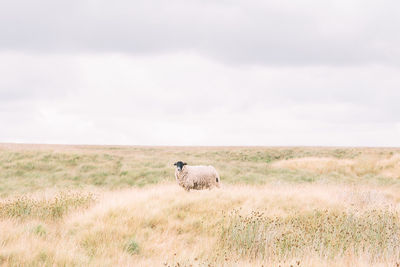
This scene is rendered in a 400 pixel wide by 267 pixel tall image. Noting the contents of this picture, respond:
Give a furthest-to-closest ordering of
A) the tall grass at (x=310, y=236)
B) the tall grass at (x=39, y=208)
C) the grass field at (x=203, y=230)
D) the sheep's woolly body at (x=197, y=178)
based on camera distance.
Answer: the sheep's woolly body at (x=197, y=178)
the tall grass at (x=39, y=208)
the tall grass at (x=310, y=236)
the grass field at (x=203, y=230)

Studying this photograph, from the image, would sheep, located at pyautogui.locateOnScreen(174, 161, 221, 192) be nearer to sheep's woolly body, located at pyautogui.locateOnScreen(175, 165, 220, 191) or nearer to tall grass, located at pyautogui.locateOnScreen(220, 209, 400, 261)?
sheep's woolly body, located at pyautogui.locateOnScreen(175, 165, 220, 191)

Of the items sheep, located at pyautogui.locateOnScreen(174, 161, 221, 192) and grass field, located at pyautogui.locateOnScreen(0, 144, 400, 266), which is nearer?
grass field, located at pyautogui.locateOnScreen(0, 144, 400, 266)

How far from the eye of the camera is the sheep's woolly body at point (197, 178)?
526 inches

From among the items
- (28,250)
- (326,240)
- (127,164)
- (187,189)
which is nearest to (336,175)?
(127,164)

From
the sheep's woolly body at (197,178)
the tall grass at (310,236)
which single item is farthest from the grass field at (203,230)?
the sheep's woolly body at (197,178)

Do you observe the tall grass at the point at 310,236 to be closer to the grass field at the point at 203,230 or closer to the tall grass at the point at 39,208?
the grass field at the point at 203,230

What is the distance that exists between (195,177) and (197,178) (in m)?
0.09

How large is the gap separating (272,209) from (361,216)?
92.4 inches

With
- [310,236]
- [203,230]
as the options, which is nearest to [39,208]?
[203,230]

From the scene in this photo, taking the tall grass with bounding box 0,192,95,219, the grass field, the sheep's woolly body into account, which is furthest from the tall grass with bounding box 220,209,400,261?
the tall grass with bounding box 0,192,95,219

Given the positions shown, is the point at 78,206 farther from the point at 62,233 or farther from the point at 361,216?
the point at 361,216

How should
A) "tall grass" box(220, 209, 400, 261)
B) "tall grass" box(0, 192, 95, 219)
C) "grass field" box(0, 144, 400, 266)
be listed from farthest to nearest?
"tall grass" box(0, 192, 95, 219), "tall grass" box(220, 209, 400, 261), "grass field" box(0, 144, 400, 266)

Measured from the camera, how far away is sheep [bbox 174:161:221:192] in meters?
13.4

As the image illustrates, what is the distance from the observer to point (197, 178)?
1352cm
